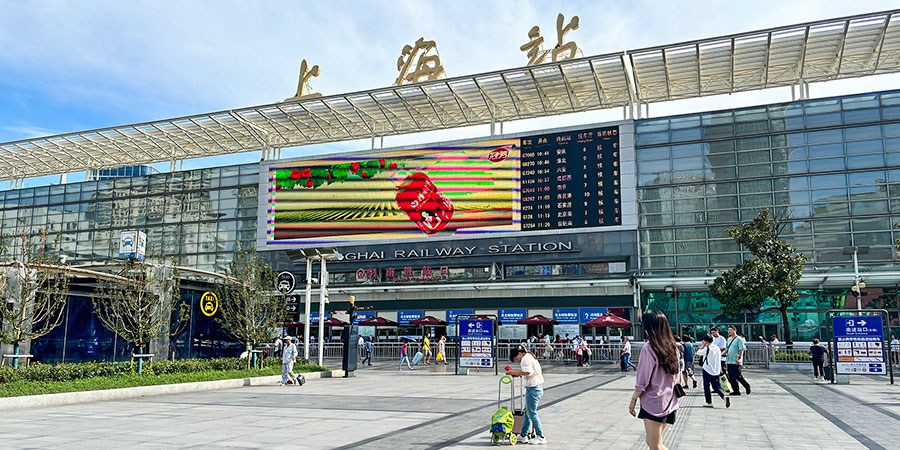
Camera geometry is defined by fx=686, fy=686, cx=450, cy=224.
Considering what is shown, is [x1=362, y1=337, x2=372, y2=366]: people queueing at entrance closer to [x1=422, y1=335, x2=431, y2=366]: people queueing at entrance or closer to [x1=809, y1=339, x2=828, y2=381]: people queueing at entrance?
[x1=422, y1=335, x2=431, y2=366]: people queueing at entrance

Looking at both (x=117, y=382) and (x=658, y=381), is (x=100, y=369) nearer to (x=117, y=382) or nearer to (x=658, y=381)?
(x=117, y=382)

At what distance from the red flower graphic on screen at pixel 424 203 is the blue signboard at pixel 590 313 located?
10.8 meters

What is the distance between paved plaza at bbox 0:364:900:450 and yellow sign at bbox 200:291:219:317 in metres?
10.8

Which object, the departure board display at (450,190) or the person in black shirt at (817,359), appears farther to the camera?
the departure board display at (450,190)

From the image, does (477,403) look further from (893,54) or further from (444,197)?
(893,54)

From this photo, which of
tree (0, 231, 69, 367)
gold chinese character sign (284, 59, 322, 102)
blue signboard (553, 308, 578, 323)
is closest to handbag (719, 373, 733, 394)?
tree (0, 231, 69, 367)

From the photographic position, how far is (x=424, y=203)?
47281 millimetres

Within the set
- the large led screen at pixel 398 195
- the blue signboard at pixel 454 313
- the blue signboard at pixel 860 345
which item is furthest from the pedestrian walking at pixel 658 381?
the blue signboard at pixel 454 313

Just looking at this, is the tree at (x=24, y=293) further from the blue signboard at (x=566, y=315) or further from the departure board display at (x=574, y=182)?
the blue signboard at (x=566, y=315)

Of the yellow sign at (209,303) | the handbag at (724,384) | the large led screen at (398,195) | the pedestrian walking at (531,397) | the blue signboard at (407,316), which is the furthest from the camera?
the blue signboard at (407,316)

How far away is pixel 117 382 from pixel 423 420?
9.84 meters

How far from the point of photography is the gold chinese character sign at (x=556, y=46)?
138ft

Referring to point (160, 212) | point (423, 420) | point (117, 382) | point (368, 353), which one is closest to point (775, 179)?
point (368, 353)

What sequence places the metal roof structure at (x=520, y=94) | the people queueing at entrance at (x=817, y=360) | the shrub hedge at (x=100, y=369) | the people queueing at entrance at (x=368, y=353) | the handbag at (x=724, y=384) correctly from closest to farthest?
Answer: the handbag at (x=724, y=384), the shrub hedge at (x=100, y=369), the people queueing at entrance at (x=817, y=360), the people queueing at entrance at (x=368, y=353), the metal roof structure at (x=520, y=94)
